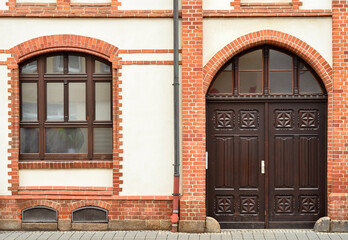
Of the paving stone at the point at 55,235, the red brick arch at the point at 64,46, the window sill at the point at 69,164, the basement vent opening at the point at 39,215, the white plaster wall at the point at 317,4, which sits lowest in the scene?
the paving stone at the point at 55,235

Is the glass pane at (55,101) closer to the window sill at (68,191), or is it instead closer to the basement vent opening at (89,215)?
the window sill at (68,191)

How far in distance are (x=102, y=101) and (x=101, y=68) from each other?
627mm

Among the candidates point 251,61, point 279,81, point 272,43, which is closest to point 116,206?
point 251,61

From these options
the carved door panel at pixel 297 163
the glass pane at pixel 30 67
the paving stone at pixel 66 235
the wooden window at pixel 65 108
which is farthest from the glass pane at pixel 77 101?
the carved door panel at pixel 297 163

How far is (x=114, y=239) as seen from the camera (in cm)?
1030

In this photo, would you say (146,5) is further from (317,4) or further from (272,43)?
(317,4)

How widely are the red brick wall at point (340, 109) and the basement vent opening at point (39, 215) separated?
5159 mm

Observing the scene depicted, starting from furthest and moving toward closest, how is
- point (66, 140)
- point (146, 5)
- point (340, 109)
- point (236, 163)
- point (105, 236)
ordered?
point (66, 140) → point (236, 163) → point (146, 5) → point (340, 109) → point (105, 236)

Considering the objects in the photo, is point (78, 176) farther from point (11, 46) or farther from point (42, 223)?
point (11, 46)

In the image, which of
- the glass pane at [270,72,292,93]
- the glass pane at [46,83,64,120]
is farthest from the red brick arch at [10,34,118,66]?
the glass pane at [270,72,292,93]

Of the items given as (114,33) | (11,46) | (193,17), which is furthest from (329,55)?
(11,46)

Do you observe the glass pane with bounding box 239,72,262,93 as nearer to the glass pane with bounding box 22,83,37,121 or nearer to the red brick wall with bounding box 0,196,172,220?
the red brick wall with bounding box 0,196,172,220

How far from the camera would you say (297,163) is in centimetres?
1103

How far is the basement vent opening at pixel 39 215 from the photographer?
11.0m
